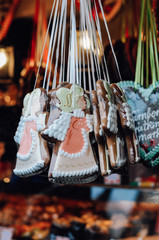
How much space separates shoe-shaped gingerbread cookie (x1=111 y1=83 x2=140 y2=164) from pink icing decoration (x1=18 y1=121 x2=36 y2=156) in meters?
0.31

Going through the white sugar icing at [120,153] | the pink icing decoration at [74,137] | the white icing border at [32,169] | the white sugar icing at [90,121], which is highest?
the white sugar icing at [90,121]

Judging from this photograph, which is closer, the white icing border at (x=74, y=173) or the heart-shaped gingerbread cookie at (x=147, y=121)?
the white icing border at (x=74, y=173)

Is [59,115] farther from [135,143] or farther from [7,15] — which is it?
[7,15]

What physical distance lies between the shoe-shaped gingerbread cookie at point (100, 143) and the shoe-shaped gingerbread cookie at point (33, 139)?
171 millimetres

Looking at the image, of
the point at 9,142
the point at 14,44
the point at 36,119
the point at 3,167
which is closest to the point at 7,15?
the point at 14,44

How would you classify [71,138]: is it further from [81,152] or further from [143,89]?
[143,89]

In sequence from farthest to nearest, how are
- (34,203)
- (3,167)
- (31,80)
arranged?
(3,167), (34,203), (31,80)

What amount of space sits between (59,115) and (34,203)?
3.07m

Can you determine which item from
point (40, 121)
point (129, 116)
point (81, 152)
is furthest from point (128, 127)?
point (40, 121)

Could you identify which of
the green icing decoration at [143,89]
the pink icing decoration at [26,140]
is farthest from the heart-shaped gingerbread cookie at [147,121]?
the pink icing decoration at [26,140]

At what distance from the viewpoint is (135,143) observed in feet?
3.80

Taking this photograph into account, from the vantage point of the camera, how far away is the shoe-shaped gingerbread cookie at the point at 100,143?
3.62ft

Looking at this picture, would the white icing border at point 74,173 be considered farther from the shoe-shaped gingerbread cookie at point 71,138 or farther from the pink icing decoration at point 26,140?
the pink icing decoration at point 26,140

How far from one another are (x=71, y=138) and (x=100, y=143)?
0.32 ft
